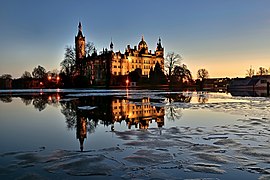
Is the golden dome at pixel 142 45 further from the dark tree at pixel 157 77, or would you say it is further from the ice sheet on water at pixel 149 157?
the ice sheet on water at pixel 149 157

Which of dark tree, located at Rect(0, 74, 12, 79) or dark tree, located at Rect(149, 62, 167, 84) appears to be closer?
dark tree, located at Rect(149, 62, 167, 84)

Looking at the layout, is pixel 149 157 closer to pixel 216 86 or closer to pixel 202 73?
pixel 216 86

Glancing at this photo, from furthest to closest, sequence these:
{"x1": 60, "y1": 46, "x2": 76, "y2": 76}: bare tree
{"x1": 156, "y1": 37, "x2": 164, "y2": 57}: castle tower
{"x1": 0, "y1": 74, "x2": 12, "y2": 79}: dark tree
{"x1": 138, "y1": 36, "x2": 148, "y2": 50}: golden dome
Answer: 1. {"x1": 0, "y1": 74, "x2": 12, "y2": 79}: dark tree
2. {"x1": 138, "y1": 36, "x2": 148, "y2": 50}: golden dome
3. {"x1": 156, "y1": 37, "x2": 164, "y2": 57}: castle tower
4. {"x1": 60, "y1": 46, "x2": 76, "y2": 76}: bare tree

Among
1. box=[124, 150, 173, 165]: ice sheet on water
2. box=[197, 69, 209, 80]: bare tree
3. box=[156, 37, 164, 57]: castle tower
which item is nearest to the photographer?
box=[124, 150, 173, 165]: ice sheet on water

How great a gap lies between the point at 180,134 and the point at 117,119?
14.0 ft

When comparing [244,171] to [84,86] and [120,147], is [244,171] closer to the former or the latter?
[120,147]

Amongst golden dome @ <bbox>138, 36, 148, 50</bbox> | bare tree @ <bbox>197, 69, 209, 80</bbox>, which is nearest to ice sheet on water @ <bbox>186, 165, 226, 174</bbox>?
bare tree @ <bbox>197, 69, 209, 80</bbox>

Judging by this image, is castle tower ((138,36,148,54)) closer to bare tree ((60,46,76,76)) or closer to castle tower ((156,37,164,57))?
castle tower ((156,37,164,57))

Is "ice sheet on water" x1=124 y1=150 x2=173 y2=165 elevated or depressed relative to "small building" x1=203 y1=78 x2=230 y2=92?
depressed

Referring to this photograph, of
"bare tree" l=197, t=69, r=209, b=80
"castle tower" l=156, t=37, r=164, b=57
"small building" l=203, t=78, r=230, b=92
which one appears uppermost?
"castle tower" l=156, t=37, r=164, b=57

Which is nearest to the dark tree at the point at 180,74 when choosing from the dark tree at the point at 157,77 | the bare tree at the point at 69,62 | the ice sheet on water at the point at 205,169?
the dark tree at the point at 157,77

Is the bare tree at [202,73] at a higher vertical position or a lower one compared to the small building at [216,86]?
higher

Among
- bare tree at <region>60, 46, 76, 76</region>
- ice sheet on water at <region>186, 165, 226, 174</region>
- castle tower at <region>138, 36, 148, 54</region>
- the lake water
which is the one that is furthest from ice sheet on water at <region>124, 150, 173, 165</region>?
castle tower at <region>138, 36, 148, 54</region>

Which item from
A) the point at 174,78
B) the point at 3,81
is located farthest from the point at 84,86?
the point at 3,81
